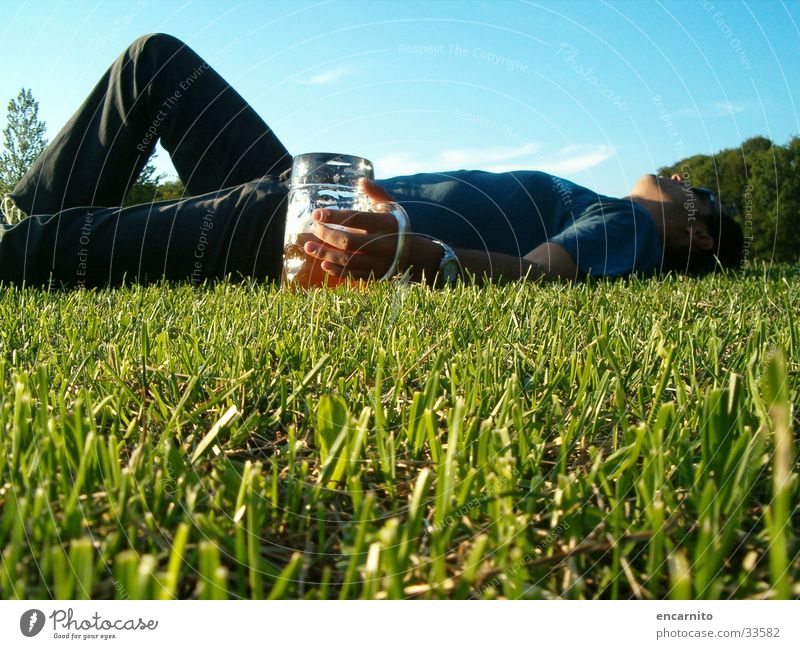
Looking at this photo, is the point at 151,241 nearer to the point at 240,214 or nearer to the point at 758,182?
the point at 240,214

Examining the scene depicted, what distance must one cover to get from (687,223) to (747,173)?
1.34 metres

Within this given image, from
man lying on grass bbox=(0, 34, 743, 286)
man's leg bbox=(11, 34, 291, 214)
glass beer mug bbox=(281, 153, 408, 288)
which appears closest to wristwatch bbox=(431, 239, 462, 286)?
man lying on grass bbox=(0, 34, 743, 286)

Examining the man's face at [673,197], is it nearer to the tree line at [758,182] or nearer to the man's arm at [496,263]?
the tree line at [758,182]

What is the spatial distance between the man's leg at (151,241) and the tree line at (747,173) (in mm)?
348

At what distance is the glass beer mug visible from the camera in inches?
91.4

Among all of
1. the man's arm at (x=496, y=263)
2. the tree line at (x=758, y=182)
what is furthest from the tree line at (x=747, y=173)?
the man's arm at (x=496, y=263)

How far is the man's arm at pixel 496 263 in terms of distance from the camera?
2.79 meters

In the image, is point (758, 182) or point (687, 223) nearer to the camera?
point (758, 182)

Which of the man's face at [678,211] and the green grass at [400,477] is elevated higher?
the man's face at [678,211]

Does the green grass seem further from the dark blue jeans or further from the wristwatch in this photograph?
the dark blue jeans

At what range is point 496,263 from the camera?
2.91 m

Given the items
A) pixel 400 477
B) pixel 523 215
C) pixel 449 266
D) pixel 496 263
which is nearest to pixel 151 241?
pixel 449 266

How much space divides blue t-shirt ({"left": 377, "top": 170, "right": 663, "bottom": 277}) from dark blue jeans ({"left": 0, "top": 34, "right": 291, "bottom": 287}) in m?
0.83
